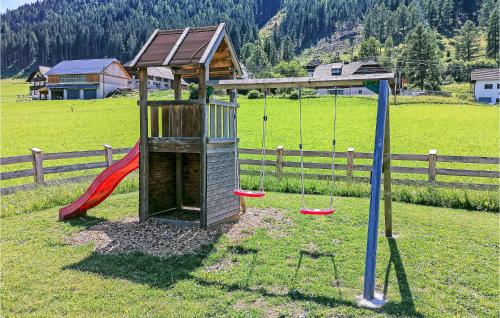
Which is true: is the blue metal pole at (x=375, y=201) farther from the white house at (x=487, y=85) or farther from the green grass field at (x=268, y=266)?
the white house at (x=487, y=85)

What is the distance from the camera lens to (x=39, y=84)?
91.0 meters

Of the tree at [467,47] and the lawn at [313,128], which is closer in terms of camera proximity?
the lawn at [313,128]

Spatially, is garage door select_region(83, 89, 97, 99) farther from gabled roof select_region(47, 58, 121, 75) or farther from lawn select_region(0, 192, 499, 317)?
lawn select_region(0, 192, 499, 317)

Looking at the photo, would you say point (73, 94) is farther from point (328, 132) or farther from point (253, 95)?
point (328, 132)

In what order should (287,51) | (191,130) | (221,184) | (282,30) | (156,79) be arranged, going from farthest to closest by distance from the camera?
1. (282,30)
2. (287,51)
3. (156,79)
4. (221,184)
5. (191,130)

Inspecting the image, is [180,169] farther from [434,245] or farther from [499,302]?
[499,302]

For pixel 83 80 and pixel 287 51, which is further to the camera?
pixel 287 51

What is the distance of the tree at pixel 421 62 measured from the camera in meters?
75.9

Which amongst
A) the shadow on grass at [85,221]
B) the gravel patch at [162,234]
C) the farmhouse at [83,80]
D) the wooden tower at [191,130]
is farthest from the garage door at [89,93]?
the gravel patch at [162,234]

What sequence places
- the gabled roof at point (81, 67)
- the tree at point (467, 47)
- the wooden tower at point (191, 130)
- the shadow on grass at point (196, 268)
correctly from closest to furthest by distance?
1. the shadow on grass at point (196, 268)
2. the wooden tower at point (191, 130)
3. the gabled roof at point (81, 67)
4. the tree at point (467, 47)

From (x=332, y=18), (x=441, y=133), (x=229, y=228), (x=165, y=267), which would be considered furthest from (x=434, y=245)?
(x=332, y=18)

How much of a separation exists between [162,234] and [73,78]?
2936 inches

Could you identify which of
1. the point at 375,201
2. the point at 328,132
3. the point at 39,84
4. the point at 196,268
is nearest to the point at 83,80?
the point at 39,84

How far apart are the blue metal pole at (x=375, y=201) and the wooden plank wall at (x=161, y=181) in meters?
5.34
